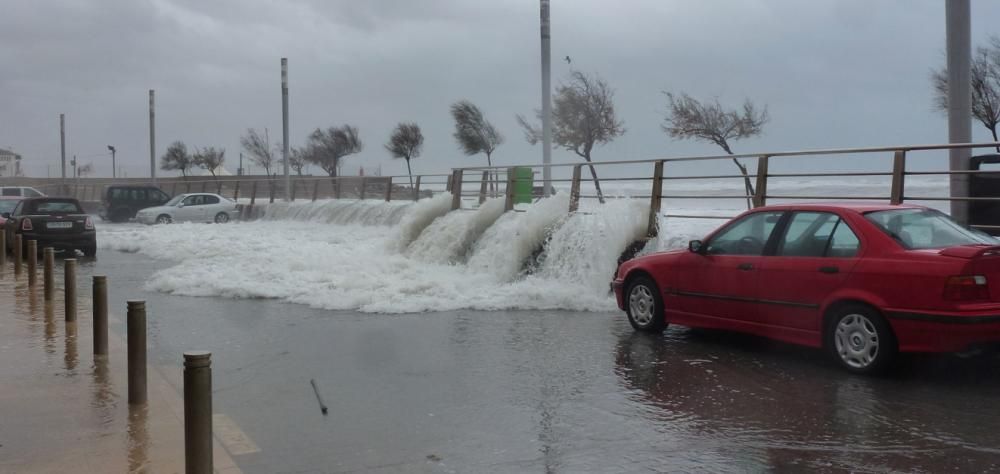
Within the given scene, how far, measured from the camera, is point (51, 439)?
5.35 meters

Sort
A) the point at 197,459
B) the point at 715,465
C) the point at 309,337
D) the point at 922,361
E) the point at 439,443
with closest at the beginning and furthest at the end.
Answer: the point at 197,459 → the point at 715,465 → the point at 439,443 → the point at 922,361 → the point at 309,337

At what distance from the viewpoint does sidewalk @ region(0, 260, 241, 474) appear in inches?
195

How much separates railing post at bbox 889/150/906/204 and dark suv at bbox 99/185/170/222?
110 ft

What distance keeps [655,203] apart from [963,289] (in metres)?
7.06

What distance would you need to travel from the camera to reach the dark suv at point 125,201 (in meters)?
37.6

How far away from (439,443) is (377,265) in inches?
407

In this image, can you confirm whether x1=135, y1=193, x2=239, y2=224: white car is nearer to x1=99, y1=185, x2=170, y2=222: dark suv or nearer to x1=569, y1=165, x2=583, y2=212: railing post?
x1=99, y1=185, x2=170, y2=222: dark suv

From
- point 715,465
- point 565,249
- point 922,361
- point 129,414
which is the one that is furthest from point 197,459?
point 565,249

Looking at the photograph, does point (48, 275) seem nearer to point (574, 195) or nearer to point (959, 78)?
point (574, 195)

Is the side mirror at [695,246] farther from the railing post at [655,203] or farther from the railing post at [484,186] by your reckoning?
the railing post at [484,186]

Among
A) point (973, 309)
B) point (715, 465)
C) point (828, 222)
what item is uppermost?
point (828, 222)

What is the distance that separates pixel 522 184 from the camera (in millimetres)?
17766

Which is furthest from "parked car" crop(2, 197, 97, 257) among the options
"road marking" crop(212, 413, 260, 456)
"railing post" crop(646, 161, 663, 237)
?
"road marking" crop(212, 413, 260, 456)

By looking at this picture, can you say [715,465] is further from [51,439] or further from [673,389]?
[51,439]
